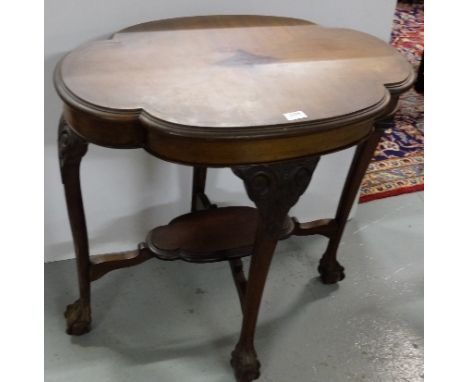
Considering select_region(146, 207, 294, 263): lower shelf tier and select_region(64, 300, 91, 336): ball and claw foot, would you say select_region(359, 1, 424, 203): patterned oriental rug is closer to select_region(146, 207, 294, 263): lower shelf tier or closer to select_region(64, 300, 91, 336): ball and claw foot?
select_region(146, 207, 294, 263): lower shelf tier

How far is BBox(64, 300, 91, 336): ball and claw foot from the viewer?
1204 millimetres

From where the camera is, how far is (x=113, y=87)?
0.82 metres

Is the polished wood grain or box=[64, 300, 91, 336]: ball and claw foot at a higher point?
the polished wood grain

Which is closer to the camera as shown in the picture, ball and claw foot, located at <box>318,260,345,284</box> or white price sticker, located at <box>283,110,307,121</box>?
white price sticker, located at <box>283,110,307,121</box>

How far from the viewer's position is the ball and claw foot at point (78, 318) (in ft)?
3.95

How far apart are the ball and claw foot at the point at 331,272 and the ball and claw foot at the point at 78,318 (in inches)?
25.4

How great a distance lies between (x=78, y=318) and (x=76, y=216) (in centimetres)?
29

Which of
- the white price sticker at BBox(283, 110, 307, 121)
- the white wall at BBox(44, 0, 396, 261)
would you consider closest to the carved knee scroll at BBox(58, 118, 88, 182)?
the white wall at BBox(44, 0, 396, 261)

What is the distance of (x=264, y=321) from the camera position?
4.29ft

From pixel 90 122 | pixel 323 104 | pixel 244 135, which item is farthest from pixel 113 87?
pixel 323 104

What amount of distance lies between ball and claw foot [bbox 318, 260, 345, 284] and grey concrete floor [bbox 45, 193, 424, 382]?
0.02 m

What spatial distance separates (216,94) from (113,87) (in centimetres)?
17

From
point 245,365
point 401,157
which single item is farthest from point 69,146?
point 401,157

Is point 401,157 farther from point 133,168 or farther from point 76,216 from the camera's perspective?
point 76,216
